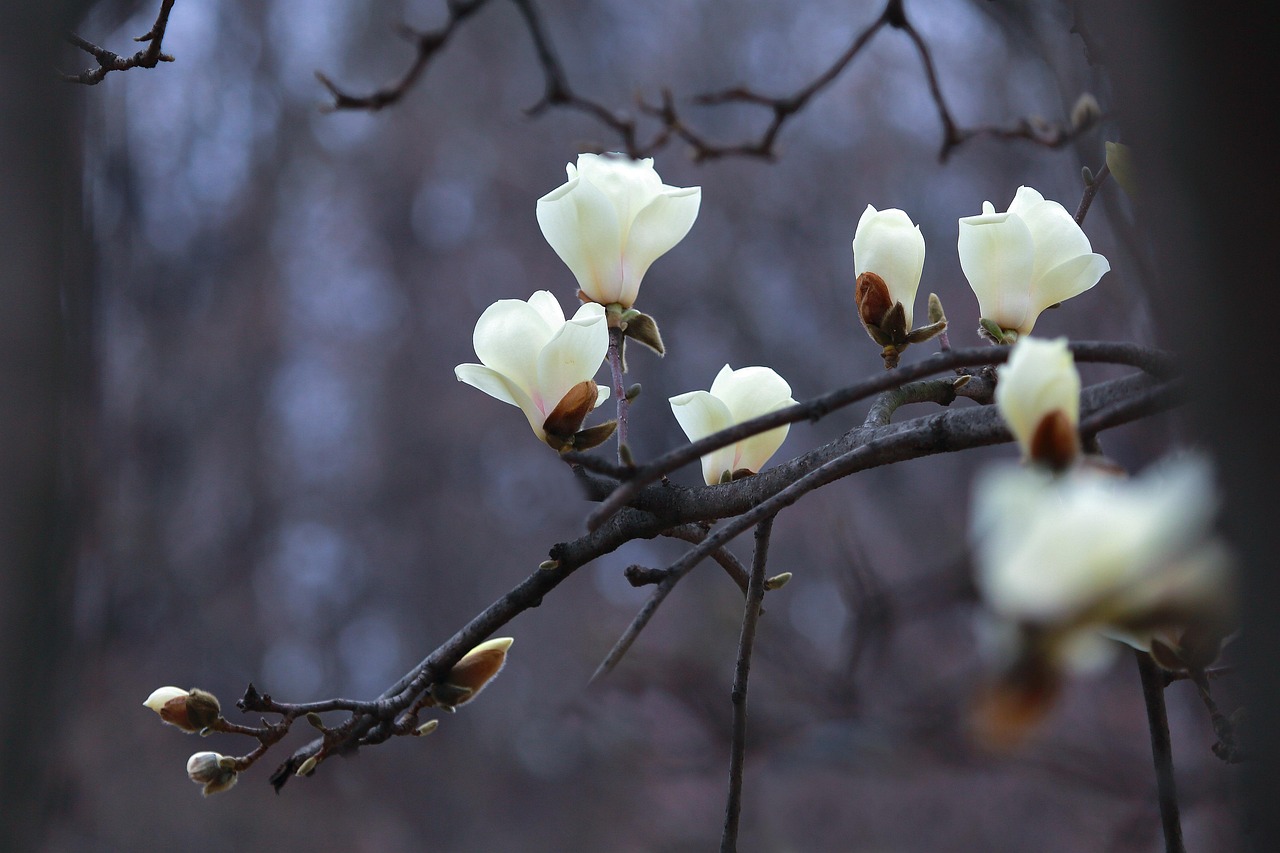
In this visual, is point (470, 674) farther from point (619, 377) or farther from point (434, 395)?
point (434, 395)

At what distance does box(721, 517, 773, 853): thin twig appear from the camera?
1.37 ft

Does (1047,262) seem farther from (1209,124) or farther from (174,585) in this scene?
(174,585)

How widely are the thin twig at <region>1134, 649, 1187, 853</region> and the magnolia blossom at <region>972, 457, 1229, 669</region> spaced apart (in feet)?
0.63

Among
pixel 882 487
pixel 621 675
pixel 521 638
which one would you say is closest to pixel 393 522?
pixel 521 638

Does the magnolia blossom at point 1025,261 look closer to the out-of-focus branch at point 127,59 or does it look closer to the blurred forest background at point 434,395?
the out-of-focus branch at point 127,59

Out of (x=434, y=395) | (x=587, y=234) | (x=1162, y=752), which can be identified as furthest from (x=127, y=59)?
(x=434, y=395)

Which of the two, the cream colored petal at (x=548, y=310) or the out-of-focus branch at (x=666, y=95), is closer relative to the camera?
the cream colored petal at (x=548, y=310)

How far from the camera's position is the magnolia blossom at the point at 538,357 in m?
0.47

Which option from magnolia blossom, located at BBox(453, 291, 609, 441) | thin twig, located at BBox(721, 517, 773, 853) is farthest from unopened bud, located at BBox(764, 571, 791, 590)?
magnolia blossom, located at BBox(453, 291, 609, 441)

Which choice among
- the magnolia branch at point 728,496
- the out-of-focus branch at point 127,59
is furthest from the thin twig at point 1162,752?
the out-of-focus branch at point 127,59

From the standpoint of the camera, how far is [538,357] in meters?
0.47

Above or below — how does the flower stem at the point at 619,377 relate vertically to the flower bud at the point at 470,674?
above

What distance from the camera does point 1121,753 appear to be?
56.6 inches

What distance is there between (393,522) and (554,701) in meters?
1.03
